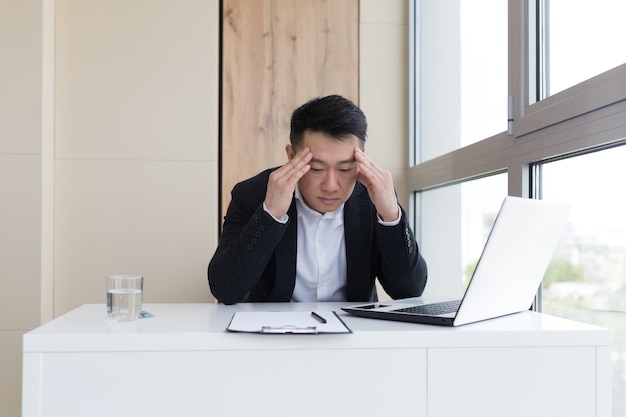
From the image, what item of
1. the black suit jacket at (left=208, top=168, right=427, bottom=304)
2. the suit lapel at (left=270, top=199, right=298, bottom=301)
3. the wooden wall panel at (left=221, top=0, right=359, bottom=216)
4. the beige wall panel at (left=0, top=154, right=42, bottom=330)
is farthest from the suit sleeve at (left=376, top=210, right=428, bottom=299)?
the beige wall panel at (left=0, top=154, right=42, bottom=330)

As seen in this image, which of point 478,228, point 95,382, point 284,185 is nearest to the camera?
point 95,382

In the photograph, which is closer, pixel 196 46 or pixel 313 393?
pixel 313 393

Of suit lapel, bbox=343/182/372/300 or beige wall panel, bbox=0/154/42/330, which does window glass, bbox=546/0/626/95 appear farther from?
beige wall panel, bbox=0/154/42/330

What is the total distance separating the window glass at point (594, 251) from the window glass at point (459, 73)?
1.61ft

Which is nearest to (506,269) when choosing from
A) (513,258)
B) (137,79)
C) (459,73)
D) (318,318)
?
(513,258)

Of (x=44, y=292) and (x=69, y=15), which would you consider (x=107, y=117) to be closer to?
(x=69, y=15)

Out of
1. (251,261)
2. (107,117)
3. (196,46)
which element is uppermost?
(196,46)

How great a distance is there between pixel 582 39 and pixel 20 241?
2.36 metres

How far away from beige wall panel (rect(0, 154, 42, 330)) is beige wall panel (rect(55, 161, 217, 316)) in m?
0.17

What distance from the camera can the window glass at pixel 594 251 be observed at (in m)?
1.55

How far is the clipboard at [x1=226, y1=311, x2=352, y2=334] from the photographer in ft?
3.97

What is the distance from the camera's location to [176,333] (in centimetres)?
121

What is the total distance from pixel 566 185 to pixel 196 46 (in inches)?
76.2

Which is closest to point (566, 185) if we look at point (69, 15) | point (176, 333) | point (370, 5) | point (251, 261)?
point (251, 261)
